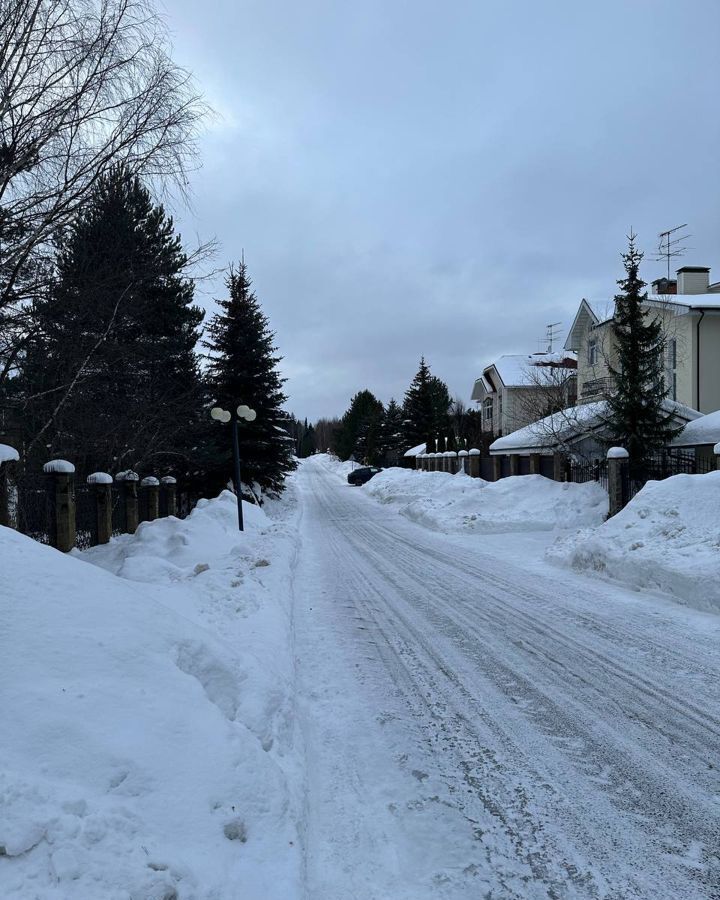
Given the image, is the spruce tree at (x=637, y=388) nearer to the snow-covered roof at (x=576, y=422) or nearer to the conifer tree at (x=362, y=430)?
the snow-covered roof at (x=576, y=422)

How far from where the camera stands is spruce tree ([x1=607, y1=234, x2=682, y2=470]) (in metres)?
16.4

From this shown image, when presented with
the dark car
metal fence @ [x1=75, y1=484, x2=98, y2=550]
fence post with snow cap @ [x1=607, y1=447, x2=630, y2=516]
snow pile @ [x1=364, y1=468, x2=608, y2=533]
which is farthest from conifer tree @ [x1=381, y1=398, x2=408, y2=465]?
metal fence @ [x1=75, y1=484, x2=98, y2=550]

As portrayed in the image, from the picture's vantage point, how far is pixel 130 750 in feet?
9.07

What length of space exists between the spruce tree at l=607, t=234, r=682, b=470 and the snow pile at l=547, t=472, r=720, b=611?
5883 mm

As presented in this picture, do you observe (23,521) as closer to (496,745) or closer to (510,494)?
(496,745)

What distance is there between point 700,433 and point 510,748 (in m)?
15.1

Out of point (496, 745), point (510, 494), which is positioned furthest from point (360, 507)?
point (496, 745)

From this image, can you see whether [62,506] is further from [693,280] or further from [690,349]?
[693,280]

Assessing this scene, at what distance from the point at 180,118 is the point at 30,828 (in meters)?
8.42

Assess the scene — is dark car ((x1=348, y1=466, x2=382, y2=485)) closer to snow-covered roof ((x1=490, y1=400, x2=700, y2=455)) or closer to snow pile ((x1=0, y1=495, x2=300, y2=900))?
snow-covered roof ((x1=490, y1=400, x2=700, y2=455))

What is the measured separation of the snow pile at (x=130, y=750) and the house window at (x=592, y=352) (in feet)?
93.6

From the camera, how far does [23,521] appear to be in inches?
375

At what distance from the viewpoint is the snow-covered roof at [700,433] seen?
50.3 feet

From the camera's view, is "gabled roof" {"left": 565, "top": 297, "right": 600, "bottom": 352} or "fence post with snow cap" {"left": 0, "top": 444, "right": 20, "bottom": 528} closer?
"fence post with snow cap" {"left": 0, "top": 444, "right": 20, "bottom": 528}
